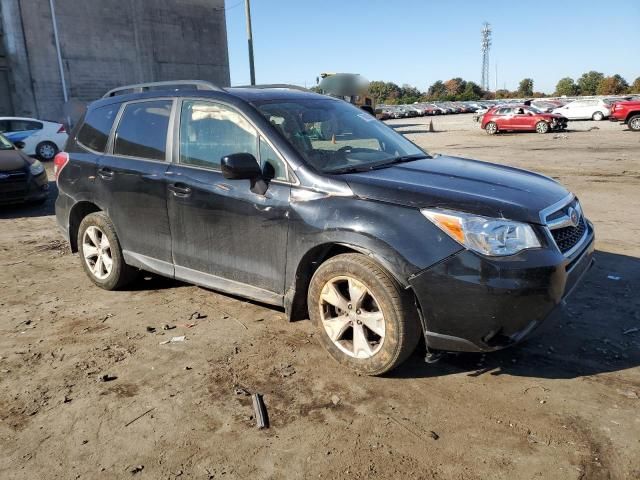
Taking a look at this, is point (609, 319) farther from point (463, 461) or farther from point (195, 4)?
point (195, 4)

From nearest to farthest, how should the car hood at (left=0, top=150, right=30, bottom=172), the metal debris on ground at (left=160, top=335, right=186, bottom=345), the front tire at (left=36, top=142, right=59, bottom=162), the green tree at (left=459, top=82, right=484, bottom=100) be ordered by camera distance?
the metal debris on ground at (left=160, top=335, right=186, bottom=345) → the car hood at (left=0, top=150, right=30, bottom=172) → the front tire at (left=36, top=142, right=59, bottom=162) → the green tree at (left=459, top=82, right=484, bottom=100)

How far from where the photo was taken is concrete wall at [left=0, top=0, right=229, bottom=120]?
2975 centimetres

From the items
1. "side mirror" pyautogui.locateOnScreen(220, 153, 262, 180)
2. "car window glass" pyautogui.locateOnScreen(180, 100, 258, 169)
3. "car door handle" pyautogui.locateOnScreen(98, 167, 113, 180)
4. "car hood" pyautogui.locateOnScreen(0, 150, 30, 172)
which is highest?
"car window glass" pyautogui.locateOnScreen(180, 100, 258, 169)

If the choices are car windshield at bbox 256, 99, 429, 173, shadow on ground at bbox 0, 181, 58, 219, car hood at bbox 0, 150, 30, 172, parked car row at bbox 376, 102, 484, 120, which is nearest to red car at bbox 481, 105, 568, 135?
parked car row at bbox 376, 102, 484, 120

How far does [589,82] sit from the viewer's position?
90.1 metres

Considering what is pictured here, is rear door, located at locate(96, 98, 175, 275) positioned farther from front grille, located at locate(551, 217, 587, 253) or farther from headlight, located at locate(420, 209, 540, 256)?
front grille, located at locate(551, 217, 587, 253)

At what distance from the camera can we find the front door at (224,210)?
3637mm

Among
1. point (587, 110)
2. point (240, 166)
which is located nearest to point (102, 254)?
point (240, 166)

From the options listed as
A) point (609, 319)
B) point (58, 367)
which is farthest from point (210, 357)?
point (609, 319)

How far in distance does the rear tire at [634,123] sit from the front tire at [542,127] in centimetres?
409

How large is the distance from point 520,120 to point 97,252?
29298mm

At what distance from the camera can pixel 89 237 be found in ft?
16.8

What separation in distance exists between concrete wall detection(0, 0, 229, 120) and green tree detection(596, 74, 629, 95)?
66262mm

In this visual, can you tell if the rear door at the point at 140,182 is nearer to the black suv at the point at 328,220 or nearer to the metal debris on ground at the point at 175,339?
the black suv at the point at 328,220
